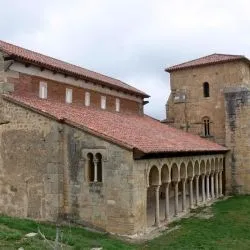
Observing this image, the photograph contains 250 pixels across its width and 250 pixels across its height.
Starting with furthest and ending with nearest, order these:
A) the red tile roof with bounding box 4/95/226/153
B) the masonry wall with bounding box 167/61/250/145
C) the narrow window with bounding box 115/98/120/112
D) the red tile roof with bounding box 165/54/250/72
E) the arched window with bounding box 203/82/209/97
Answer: the arched window with bounding box 203/82/209/97 → the masonry wall with bounding box 167/61/250/145 → the red tile roof with bounding box 165/54/250/72 → the narrow window with bounding box 115/98/120/112 → the red tile roof with bounding box 4/95/226/153

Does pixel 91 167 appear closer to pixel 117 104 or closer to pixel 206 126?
pixel 117 104

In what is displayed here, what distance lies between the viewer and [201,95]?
93.9ft

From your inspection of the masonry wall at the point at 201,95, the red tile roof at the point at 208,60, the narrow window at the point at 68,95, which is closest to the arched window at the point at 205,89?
A: the masonry wall at the point at 201,95

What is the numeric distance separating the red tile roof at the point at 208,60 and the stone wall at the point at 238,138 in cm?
227

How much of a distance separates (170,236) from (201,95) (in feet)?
52.6

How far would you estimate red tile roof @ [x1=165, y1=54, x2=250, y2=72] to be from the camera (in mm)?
27172

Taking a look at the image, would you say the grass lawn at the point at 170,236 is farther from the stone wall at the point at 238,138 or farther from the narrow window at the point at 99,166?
the stone wall at the point at 238,138

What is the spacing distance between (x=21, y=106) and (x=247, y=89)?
16.1m

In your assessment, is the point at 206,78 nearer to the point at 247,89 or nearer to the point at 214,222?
the point at 247,89

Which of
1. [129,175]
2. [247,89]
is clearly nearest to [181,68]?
[247,89]

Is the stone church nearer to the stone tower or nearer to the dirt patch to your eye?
the dirt patch

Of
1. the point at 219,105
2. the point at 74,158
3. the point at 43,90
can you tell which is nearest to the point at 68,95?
the point at 43,90

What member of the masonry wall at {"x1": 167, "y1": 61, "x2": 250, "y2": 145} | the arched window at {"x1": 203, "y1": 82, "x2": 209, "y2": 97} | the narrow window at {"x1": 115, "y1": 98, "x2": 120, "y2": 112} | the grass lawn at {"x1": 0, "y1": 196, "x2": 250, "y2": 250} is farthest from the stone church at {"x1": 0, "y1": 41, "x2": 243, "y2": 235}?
the arched window at {"x1": 203, "y1": 82, "x2": 209, "y2": 97}

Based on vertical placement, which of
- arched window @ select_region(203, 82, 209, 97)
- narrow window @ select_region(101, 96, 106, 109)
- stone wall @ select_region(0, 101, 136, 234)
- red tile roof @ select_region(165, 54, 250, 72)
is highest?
red tile roof @ select_region(165, 54, 250, 72)
